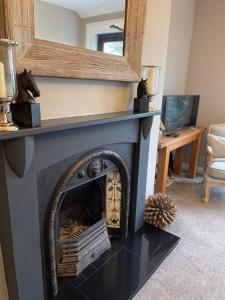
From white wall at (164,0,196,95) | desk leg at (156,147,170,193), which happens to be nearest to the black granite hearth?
desk leg at (156,147,170,193)

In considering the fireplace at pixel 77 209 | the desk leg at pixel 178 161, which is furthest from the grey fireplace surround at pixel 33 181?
the desk leg at pixel 178 161

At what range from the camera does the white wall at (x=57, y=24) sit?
0.98m

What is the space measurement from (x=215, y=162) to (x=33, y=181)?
2263 millimetres

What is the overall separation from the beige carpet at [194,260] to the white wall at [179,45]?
1.64 m

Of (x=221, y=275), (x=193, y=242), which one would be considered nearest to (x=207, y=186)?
(x=193, y=242)

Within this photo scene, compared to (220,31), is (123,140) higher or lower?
lower

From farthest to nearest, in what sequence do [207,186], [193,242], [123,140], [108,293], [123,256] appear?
[207,186], [193,242], [123,256], [123,140], [108,293]

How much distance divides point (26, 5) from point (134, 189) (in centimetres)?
136

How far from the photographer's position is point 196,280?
5.10 ft

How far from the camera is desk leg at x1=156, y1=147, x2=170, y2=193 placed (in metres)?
2.41

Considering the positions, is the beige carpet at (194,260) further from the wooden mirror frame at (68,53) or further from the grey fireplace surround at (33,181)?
the wooden mirror frame at (68,53)

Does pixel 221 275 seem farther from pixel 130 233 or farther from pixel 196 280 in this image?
pixel 130 233

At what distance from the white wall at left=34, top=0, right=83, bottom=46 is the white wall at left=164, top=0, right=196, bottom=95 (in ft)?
6.87

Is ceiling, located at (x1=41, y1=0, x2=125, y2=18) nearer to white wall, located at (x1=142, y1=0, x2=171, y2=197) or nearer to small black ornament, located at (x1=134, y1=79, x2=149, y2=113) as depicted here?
white wall, located at (x1=142, y1=0, x2=171, y2=197)
